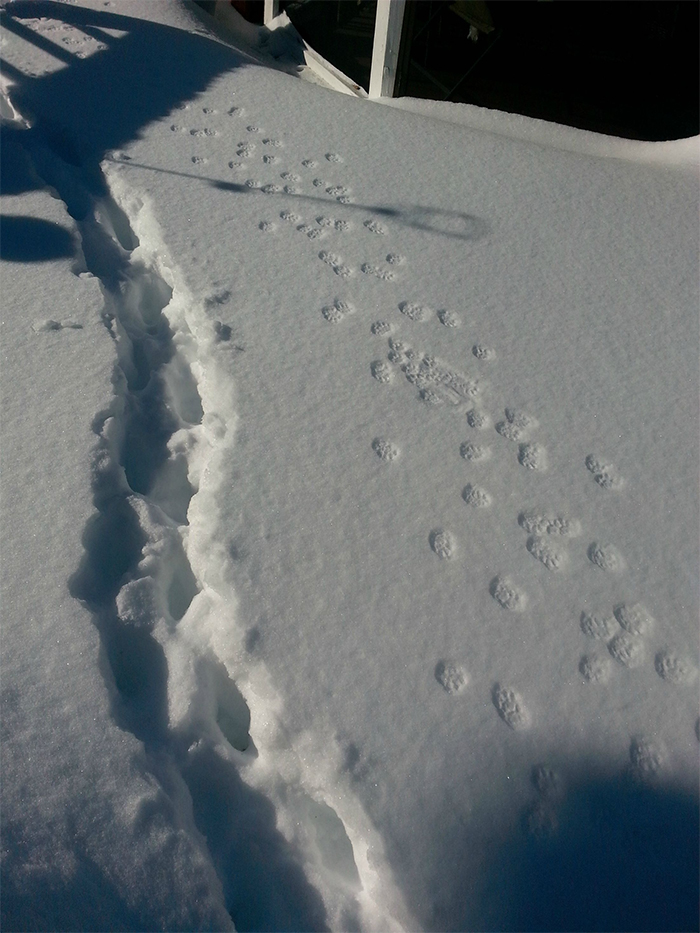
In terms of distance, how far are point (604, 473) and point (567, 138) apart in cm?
281

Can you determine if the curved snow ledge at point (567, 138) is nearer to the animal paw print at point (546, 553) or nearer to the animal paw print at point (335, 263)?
the animal paw print at point (335, 263)

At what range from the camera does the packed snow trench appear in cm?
152

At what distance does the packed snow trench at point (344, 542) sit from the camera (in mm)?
1517

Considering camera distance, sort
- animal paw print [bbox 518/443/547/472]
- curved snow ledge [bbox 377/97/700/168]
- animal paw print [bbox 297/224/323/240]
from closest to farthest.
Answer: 1. animal paw print [bbox 518/443/547/472]
2. animal paw print [bbox 297/224/323/240]
3. curved snow ledge [bbox 377/97/700/168]

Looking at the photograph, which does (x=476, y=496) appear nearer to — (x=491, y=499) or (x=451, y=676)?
(x=491, y=499)

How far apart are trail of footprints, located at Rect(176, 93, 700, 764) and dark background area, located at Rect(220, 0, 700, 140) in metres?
2.56

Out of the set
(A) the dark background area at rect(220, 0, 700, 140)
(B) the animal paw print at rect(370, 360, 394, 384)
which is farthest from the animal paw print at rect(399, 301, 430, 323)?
(A) the dark background area at rect(220, 0, 700, 140)

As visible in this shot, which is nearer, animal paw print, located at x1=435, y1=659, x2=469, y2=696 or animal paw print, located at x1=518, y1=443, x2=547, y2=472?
animal paw print, located at x1=435, y1=659, x2=469, y2=696

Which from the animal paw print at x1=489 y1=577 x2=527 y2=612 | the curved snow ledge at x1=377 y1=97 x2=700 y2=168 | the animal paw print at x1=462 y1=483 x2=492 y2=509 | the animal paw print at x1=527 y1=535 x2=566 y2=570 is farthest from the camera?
the curved snow ledge at x1=377 y1=97 x2=700 y2=168

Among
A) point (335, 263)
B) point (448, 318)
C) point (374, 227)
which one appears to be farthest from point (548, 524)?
point (374, 227)

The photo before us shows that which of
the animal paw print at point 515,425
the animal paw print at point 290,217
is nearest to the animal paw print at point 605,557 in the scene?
the animal paw print at point 515,425

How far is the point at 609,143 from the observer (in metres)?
4.18

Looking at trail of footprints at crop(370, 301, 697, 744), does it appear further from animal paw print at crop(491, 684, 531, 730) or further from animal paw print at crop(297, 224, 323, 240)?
animal paw print at crop(297, 224, 323, 240)

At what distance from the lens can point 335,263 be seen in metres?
2.94
